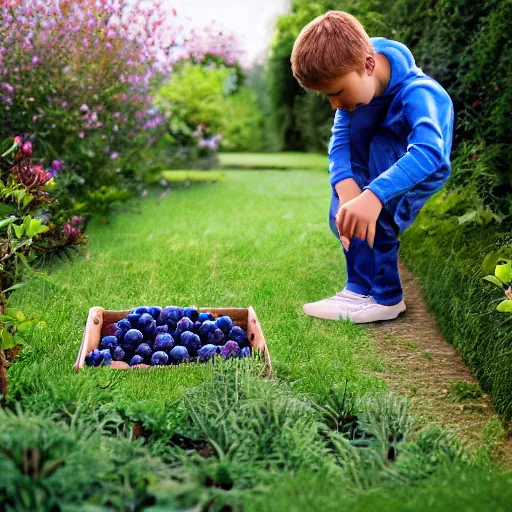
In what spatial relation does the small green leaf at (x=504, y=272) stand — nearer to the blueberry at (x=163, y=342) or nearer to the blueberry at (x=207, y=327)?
the blueberry at (x=207, y=327)

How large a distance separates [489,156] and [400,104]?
0.81m

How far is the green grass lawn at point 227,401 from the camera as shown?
1670 millimetres

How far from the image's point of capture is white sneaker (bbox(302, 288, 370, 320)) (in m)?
3.66

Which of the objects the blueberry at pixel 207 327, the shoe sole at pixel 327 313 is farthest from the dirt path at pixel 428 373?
the blueberry at pixel 207 327

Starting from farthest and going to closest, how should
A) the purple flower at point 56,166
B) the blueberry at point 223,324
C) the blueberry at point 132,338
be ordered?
the purple flower at point 56,166, the blueberry at point 223,324, the blueberry at point 132,338

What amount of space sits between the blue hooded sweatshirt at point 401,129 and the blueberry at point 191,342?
0.96m

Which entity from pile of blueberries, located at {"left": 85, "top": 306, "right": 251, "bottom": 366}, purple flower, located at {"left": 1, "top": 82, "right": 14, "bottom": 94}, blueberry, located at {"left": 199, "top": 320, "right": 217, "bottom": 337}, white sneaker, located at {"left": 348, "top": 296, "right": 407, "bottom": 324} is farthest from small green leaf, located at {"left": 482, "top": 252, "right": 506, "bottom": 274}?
purple flower, located at {"left": 1, "top": 82, "right": 14, "bottom": 94}

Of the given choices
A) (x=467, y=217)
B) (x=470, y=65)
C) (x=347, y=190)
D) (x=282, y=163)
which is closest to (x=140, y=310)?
(x=347, y=190)

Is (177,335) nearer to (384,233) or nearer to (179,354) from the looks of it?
(179,354)

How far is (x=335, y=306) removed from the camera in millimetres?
3689

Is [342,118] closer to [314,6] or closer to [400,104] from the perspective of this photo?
[400,104]

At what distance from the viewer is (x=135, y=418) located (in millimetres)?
2111

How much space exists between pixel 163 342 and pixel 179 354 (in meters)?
0.11

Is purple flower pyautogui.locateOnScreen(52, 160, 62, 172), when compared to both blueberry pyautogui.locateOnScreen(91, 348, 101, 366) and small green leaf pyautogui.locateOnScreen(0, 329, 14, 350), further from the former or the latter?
small green leaf pyautogui.locateOnScreen(0, 329, 14, 350)
